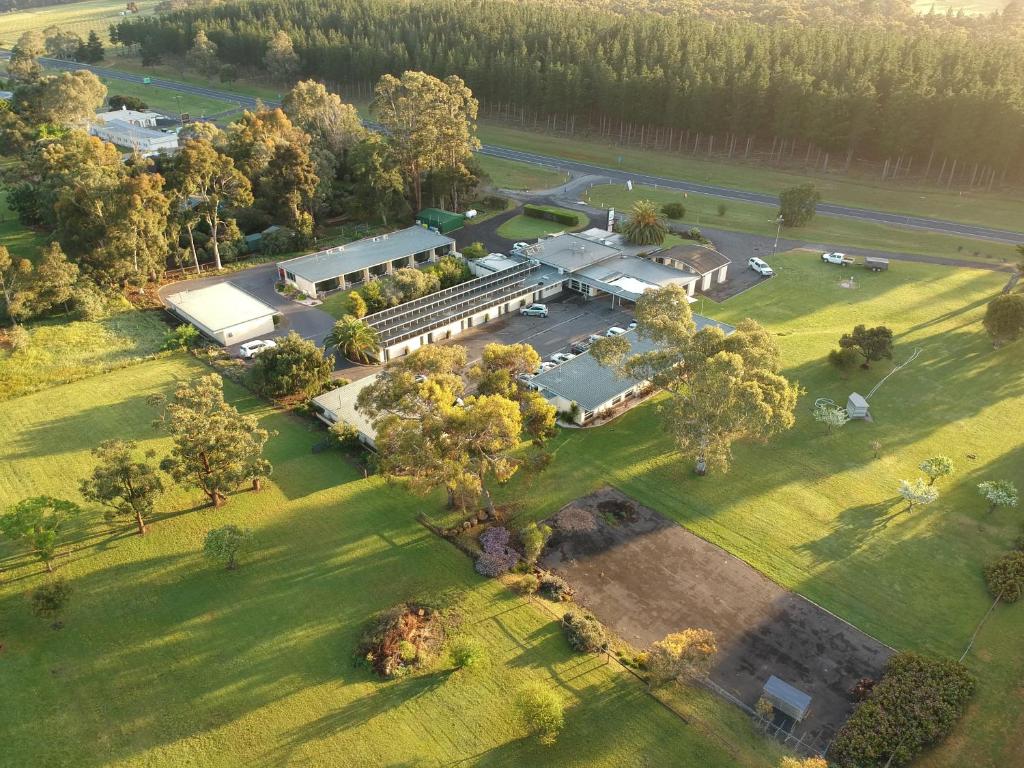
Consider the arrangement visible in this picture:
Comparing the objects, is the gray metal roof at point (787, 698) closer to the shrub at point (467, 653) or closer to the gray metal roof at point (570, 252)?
the shrub at point (467, 653)

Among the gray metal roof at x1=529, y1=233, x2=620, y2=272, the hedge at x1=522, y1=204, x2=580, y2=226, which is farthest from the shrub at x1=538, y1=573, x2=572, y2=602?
the hedge at x1=522, y1=204, x2=580, y2=226

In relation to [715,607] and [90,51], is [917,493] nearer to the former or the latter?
[715,607]

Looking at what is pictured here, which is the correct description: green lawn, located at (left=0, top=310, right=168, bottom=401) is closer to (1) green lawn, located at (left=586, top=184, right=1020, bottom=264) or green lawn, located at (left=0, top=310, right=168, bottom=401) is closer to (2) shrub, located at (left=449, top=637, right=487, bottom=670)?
(2) shrub, located at (left=449, top=637, right=487, bottom=670)

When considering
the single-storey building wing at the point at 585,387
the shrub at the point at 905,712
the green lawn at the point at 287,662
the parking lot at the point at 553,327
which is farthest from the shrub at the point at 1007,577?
the parking lot at the point at 553,327

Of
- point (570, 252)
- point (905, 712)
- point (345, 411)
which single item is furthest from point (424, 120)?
point (905, 712)

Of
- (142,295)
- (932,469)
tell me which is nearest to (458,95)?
(142,295)

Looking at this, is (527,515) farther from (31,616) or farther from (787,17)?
(787,17)
